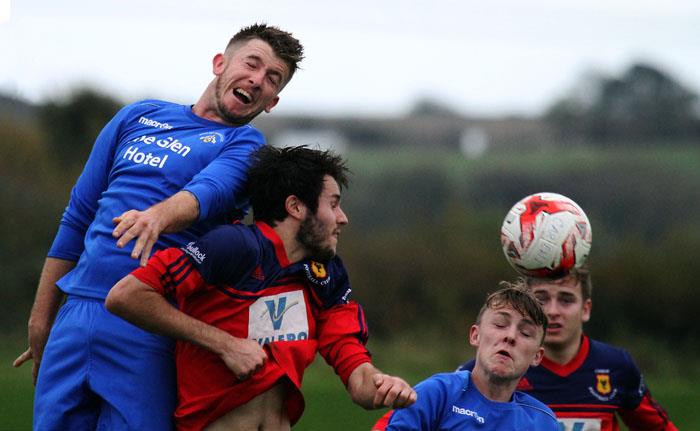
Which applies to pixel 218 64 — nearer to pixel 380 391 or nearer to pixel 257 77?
pixel 257 77

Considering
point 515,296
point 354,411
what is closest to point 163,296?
point 515,296

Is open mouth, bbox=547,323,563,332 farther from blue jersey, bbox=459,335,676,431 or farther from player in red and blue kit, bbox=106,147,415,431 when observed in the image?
player in red and blue kit, bbox=106,147,415,431

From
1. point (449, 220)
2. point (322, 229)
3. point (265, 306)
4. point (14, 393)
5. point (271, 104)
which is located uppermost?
point (271, 104)

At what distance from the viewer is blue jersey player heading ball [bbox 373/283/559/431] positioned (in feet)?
15.8

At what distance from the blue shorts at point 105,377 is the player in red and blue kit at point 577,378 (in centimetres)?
230

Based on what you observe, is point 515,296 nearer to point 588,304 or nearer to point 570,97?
point 588,304

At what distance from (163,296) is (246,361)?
39 cm

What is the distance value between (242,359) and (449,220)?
15.5m

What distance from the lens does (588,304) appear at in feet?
20.0

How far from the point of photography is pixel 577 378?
5930mm

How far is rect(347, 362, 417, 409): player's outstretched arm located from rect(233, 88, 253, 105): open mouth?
1.33 meters

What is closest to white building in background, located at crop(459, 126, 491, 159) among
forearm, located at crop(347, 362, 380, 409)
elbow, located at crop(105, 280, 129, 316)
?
forearm, located at crop(347, 362, 380, 409)

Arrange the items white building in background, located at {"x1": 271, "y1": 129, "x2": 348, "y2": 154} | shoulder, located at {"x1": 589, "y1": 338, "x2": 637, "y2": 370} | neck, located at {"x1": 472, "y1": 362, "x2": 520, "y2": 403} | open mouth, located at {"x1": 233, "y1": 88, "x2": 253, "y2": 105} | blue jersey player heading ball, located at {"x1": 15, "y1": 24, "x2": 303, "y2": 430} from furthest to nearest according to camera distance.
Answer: white building in background, located at {"x1": 271, "y1": 129, "x2": 348, "y2": 154}
shoulder, located at {"x1": 589, "y1": 338, "x2": 637, "y2": 370}
neck, located at {"x1": 472, "y1": 362, "x2": 520, "y2": 403}
open mouth, located at {"x1": 233, "y1": 88, "x2": 253, "y2": 105}
blue jersey player heading ball, located at {"x1": 15, "y1": 24, "x2": 303, "y2": 430}

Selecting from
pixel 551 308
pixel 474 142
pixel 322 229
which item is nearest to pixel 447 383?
pixel 322 229
